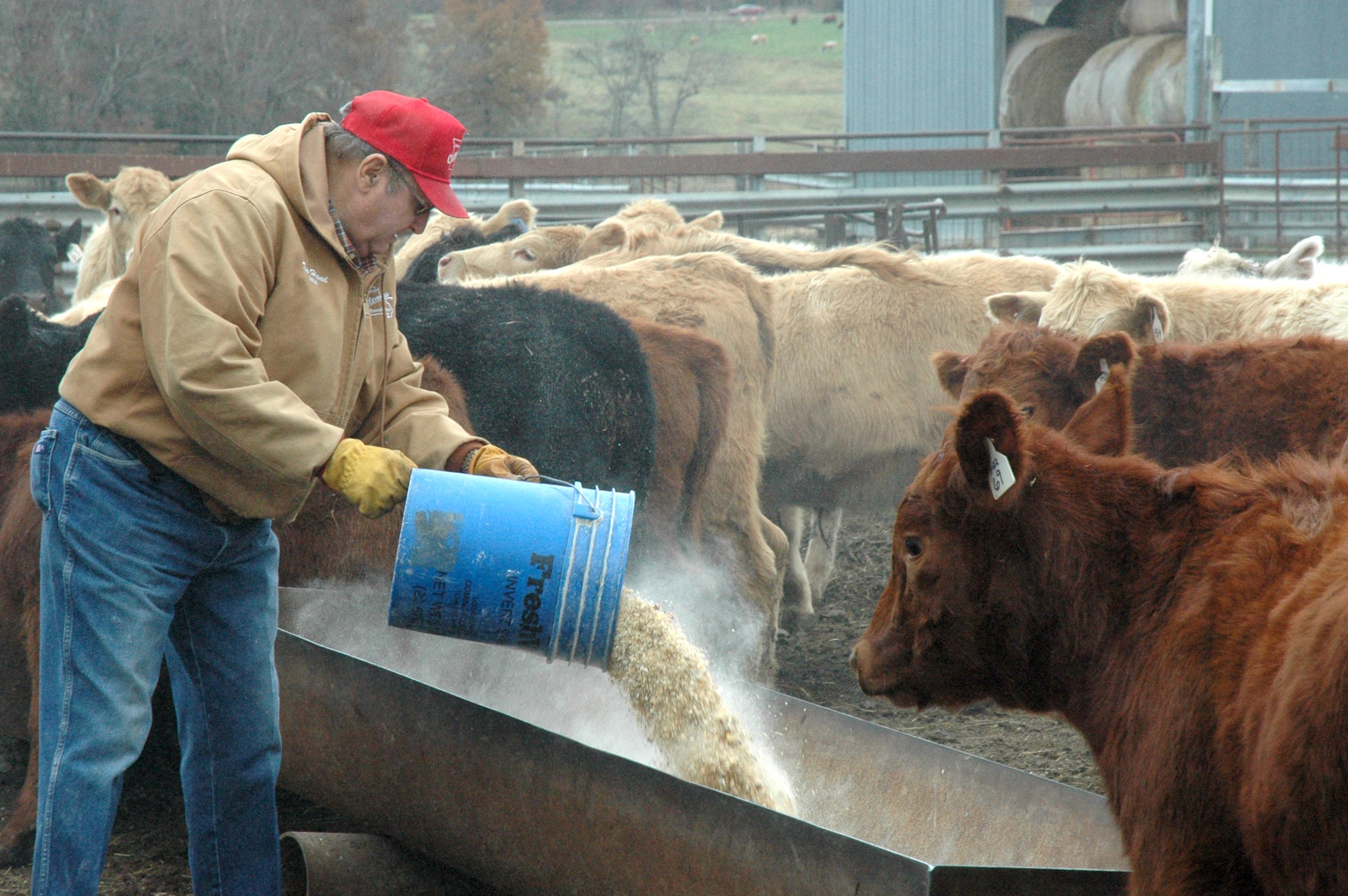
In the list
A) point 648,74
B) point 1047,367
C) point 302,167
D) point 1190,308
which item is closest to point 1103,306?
point 1190,308

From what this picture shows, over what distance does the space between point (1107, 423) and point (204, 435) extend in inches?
75.2

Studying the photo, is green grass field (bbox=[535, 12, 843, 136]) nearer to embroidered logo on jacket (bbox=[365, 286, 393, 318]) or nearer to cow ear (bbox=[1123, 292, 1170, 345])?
cow ear (bbox=[1123, 292, 1170, 345])

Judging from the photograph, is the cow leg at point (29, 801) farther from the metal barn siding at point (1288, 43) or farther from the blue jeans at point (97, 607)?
the metal barn siding at point (1288, 43)

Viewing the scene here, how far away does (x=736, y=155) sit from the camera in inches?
516

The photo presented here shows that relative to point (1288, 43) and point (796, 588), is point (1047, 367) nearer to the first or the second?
point (796, 588)

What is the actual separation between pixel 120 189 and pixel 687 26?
45.7 meters

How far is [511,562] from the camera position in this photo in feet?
9.09

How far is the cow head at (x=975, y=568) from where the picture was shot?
2.29 metres

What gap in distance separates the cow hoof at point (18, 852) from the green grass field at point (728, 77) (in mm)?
31667

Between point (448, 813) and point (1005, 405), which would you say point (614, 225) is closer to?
point (448, 813)

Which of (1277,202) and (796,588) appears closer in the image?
(796,588)

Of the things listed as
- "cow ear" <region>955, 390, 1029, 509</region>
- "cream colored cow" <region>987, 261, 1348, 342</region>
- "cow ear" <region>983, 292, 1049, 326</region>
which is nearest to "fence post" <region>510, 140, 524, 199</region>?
"cow ear" <region>983, 292, 1049, 326</region>

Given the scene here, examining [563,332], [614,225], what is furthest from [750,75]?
[563,332]

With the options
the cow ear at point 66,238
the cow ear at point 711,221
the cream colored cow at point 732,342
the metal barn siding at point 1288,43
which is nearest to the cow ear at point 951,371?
the cream colored cow at point 732,342
